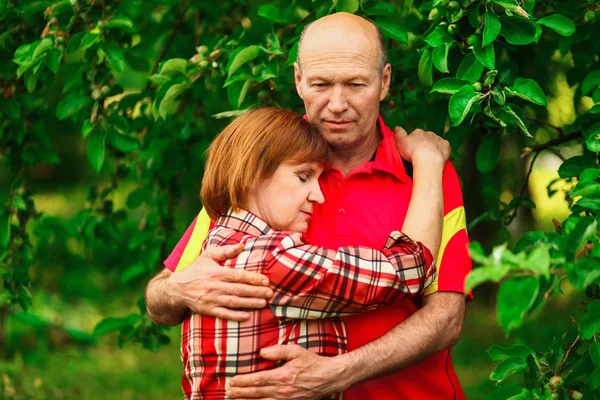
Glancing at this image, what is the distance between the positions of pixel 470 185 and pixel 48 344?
4167 millimetres

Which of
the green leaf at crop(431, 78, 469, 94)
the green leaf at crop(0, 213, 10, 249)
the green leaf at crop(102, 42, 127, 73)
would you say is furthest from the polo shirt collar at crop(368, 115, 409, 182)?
the green leaf at crop(0, 213, 10, 249)

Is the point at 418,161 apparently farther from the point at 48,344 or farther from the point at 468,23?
the point at 48,344

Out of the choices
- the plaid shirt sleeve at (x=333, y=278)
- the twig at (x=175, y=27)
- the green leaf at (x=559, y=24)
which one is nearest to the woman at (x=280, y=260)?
the plaid shirt sleeve at (x=333, y=278)

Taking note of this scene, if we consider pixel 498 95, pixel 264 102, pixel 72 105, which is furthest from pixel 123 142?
pixel 498 95

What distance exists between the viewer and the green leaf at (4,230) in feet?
12.4

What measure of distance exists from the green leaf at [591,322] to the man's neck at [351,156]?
3.13 feet

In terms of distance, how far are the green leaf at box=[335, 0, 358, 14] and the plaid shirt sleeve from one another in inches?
42.9

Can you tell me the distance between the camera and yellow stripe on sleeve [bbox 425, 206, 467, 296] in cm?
258

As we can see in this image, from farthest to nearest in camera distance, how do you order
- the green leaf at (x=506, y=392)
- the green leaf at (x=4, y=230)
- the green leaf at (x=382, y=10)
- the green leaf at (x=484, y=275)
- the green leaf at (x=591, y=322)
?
1. the green leaf at (x=4, y=230)
2. the green leaf at (x=382, y=10)
3. the green leaf at (x=506, y=392)
4. the green leaf at (x=591, y=322)
5. the green leaf at (x=484, y=275)

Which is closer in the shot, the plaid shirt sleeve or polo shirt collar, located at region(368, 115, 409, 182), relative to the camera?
the plaid shirt sleeve

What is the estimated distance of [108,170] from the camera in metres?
4.28

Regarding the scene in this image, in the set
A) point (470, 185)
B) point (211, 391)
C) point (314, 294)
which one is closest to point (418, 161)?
point (314, 294)

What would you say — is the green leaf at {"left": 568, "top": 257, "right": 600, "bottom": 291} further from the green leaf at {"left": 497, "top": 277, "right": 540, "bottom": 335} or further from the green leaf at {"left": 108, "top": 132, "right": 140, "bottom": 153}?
the green leaf at {"left": 108, "top": 132, "right": 140, "bottom": 153}

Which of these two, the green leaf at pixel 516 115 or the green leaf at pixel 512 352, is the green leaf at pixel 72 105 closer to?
the green leaf at pixel 516 115
